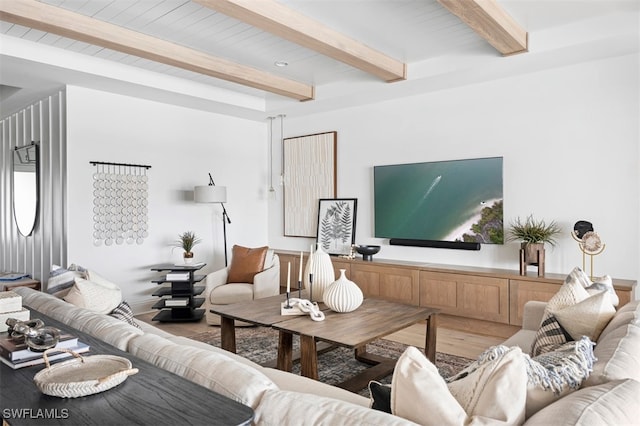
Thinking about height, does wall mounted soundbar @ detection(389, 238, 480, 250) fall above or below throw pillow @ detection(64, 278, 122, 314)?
above

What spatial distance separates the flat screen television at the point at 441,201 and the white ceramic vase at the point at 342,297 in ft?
6.64

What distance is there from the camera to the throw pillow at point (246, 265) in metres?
4.76

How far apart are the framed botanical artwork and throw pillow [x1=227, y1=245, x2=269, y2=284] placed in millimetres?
1153

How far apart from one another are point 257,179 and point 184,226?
4.50 feet

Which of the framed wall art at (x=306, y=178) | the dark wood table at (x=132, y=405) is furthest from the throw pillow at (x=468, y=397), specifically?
the framed wall art at (x=306, y=178)

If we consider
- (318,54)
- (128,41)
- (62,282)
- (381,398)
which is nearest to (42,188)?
(128,41)

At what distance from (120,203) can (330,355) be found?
117 inches

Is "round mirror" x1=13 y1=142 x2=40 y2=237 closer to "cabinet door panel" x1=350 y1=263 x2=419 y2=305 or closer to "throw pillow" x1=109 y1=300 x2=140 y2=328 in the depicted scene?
"throw pillow" x1=109 y1=300 x2=140 y2=328

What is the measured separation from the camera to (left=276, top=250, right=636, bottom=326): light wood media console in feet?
12.7

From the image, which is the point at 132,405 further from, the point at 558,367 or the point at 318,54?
the point at 318,54

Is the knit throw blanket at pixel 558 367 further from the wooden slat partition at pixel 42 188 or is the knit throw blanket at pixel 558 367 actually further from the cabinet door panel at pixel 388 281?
the wooden slat partition at pixel 42 188

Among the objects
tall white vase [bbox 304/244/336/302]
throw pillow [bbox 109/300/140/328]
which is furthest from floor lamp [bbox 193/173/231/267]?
throw pillow [bbox 109/300/140/328]

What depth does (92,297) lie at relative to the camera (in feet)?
8.30

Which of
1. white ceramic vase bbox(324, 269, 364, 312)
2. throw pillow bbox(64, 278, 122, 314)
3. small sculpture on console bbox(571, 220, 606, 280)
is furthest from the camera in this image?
small sculpture on console bbox(571, 220, 606, 280)
